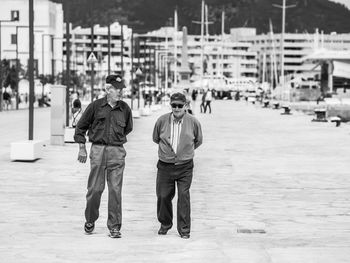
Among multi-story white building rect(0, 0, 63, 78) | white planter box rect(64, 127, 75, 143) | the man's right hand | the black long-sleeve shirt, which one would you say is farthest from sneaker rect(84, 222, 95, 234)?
multi-story white building rect(0, 0, 63, 78)

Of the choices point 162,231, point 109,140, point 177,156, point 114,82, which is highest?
point 114,82

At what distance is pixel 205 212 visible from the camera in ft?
50.8

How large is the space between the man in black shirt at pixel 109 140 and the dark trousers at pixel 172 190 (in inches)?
A: 20.8

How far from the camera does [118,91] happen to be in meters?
12.6

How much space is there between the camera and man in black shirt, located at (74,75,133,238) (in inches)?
498

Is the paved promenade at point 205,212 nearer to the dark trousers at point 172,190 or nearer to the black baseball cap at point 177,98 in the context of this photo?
the dark trousers at point 172,190

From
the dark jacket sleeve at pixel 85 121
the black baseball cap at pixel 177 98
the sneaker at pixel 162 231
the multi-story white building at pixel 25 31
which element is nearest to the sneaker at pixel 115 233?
the sneaker at pixel 162 231

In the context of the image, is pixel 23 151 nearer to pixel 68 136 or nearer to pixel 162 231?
pixel 68 136

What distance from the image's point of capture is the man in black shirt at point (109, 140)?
12.6m

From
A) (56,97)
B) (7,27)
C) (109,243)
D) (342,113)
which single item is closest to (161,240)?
(109,243)

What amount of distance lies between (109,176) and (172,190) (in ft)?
2.59

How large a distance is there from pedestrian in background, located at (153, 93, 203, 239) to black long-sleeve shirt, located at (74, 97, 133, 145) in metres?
0.44

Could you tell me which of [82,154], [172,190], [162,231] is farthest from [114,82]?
[162,231]

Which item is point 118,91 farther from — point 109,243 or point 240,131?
point 240,131
